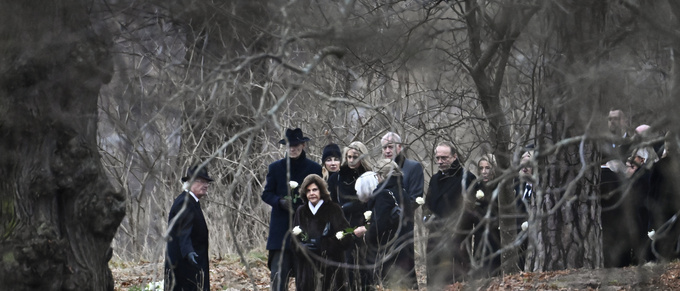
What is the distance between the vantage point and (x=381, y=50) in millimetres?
6660

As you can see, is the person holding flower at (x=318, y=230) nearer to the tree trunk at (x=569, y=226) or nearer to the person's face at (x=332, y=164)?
the person's face at (x=332, y=164)

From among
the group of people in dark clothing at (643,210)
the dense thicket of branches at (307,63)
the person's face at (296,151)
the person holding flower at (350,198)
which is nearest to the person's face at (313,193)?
the person holding flower at (350,198)

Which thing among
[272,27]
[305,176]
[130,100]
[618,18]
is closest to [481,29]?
[618,18]

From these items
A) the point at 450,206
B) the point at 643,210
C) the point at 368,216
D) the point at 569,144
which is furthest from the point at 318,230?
the point at 569,144

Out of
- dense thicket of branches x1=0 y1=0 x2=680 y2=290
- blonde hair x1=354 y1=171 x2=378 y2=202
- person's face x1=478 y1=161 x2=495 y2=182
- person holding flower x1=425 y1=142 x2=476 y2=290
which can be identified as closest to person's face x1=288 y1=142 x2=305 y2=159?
blonde hair x1=354 y1=171 x2=378 y2=202

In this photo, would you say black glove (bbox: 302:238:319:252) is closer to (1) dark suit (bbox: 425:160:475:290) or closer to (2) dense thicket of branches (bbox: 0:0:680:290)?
(1) dark suit (bbox: 425:160:475:290)

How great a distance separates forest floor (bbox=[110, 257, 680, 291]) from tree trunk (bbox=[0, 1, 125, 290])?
0.62m

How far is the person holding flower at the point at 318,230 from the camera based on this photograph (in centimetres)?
1092

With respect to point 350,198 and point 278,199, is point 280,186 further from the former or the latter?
point 350,198

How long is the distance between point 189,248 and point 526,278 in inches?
120

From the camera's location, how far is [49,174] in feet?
28.7

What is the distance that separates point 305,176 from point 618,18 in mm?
5236

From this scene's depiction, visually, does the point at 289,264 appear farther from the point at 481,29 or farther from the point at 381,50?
the point at 381,50

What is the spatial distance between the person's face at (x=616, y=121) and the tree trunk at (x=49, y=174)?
3.57 metres
